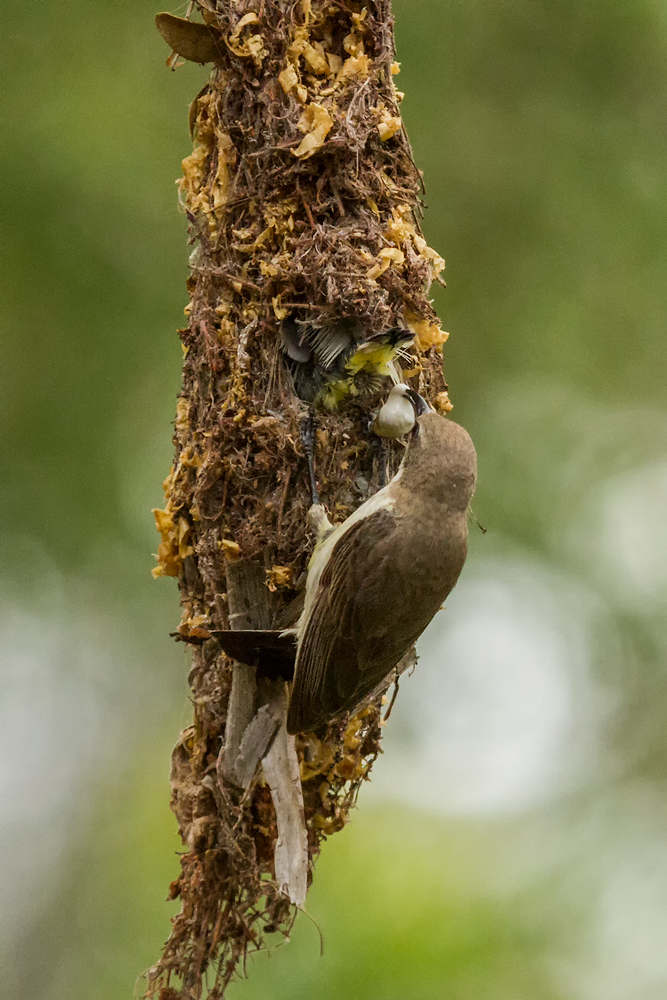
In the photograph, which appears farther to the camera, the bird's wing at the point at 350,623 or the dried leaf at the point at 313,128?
the dried leaf at the point at 313,128

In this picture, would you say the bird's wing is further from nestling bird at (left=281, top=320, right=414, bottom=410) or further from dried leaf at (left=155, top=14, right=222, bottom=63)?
dried leaf at (left=155, top=14, right=222, bottom=63)

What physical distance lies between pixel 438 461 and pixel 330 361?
430 mm

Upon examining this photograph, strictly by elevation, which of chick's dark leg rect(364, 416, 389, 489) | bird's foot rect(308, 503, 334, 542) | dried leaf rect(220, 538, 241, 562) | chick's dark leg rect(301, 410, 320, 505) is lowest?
dried leaf rect(220, 538, 241, 562)

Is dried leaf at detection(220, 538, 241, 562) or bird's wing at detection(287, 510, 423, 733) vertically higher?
dried leaf at detection(220, 538, 241, 562)

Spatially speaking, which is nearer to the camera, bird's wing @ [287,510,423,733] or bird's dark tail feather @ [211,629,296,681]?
bird's wing @ [287,510,423,733]

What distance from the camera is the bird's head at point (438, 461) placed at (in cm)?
277

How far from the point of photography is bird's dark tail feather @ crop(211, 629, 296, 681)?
2.76 meters

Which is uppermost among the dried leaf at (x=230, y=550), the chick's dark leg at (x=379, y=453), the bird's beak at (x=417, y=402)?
the bird's beak at (x=417, y=402)

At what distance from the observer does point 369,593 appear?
2646mm

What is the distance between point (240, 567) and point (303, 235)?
37.3 inches

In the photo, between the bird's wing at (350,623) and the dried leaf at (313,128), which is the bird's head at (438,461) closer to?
the bird's wing at (350,623)

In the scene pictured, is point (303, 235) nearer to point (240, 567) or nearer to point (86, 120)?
point (240, 567)

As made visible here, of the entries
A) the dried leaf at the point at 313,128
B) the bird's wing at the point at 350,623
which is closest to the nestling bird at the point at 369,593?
the bird's wing at the point at 350,623

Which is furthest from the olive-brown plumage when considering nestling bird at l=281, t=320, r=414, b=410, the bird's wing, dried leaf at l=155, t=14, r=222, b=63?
dried leaf at l=155, t=14, r=222, b=63
